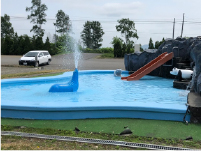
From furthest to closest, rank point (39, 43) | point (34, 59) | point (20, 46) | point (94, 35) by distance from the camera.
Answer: point (94, 35)
point (20, 46)
point (39, 43)
point (34, 59)

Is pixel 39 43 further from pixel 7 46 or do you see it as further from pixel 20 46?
pixel 7 46

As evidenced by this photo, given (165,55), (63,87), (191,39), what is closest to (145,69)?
(165,55)

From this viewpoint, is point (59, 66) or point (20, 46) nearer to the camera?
point (59, 66)

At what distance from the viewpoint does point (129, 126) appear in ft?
15.9

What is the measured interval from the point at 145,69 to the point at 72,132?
8.16 meters

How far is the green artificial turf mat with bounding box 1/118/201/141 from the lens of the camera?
14.8ft

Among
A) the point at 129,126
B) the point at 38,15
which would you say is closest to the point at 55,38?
the point at 38,15

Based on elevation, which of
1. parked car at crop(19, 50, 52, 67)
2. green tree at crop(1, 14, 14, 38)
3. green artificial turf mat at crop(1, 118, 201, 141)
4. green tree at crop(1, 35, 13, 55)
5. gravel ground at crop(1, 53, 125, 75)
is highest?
green tree at crop(1, 14, 14, 38)

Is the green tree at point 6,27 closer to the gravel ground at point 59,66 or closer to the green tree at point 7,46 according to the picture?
the green tree at point 7,46

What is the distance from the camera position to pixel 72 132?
14.9 feet

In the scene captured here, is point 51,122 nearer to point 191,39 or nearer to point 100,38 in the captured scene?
point 191,39

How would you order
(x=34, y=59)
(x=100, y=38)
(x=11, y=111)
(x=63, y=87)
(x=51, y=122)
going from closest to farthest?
(x=51, y=122) → (x=11, y=111) → (x=63, y=87) → (x=34, y=59) → (x=100, y=38)

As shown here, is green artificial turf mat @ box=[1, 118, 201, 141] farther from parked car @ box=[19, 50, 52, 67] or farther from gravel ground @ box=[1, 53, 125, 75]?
parked car @ box=[19, 50, 52, 67]

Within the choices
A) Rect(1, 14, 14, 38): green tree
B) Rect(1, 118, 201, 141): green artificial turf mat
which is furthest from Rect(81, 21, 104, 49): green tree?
Rect(1, 118, 201, 141): green artificial turf mat
